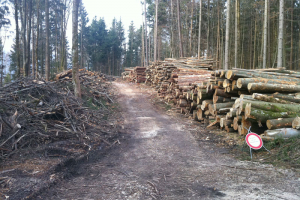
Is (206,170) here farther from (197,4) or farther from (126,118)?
(197,4)

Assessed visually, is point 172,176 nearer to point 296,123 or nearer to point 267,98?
point 296,123

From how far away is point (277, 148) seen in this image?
17.9 feet

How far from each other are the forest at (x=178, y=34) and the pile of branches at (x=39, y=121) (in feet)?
13.4

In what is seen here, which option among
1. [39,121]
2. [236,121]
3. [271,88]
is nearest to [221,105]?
[236,121]

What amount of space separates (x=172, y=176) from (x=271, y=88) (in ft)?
15.0

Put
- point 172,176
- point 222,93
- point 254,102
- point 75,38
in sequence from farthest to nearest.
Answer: point 75,38 < point 222,93 < point 254,102 < point 172,176

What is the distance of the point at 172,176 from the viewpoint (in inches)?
176

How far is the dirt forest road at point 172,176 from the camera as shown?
145 inches

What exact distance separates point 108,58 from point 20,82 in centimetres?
4127

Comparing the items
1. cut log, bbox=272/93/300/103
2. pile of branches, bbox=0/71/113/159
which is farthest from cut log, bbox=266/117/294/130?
pile of branches, bbox=0/71/113/159

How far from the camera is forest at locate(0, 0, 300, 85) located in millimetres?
17531

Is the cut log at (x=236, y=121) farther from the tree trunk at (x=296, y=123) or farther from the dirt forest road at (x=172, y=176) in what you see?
the tree trunk at (x=296, y=123)

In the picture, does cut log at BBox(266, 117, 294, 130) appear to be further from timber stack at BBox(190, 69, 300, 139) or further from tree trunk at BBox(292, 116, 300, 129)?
tree trunk at BBox(292, 116, 300, 129)

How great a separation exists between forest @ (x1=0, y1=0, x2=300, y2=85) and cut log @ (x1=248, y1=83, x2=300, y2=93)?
580 cm
